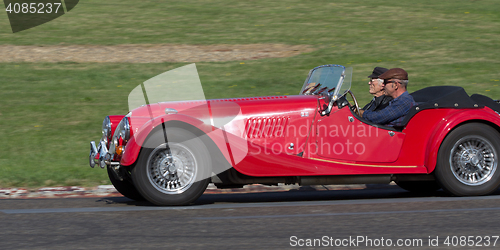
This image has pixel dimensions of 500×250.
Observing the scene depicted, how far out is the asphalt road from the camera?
447cm

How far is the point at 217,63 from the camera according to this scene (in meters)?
15.1

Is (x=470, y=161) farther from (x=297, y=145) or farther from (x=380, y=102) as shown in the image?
(x=297, y=145)

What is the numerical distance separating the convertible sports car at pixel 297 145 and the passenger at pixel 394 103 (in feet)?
0.38

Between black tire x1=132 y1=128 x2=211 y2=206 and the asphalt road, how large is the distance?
150 mm

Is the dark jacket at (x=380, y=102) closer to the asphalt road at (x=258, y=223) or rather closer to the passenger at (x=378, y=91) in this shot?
the passenger at (x=378, y=91)

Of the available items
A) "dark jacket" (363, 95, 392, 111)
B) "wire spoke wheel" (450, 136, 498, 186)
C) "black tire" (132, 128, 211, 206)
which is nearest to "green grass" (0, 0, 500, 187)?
"black tire" (132, 128, 211, 206)

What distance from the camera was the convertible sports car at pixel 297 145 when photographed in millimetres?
6051

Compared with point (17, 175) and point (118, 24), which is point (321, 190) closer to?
point (17, 175)

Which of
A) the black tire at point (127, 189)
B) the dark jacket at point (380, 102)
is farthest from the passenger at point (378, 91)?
the black tire at point (127, 189)

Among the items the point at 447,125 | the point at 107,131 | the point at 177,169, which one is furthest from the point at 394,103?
the point at 107,131

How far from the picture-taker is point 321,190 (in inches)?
299

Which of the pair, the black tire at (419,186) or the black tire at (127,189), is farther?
the black tire at (419,186)

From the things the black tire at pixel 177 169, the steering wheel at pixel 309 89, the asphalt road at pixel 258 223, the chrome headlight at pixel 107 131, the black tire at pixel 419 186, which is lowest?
the black tire at pixel 419 186

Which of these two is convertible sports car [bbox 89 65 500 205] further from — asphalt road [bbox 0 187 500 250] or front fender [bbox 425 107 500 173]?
asphalt road [bbox 0 187 500 250]
